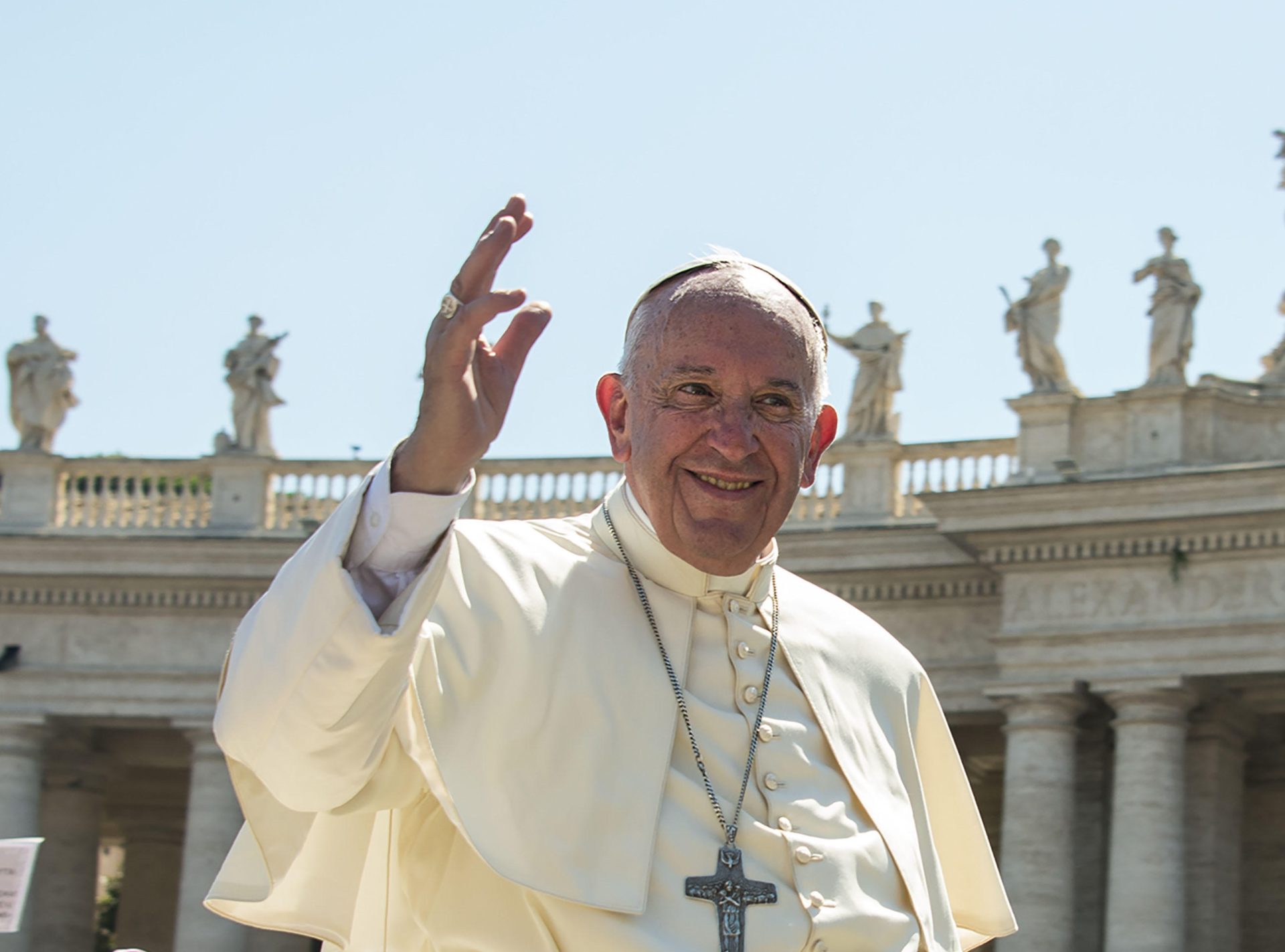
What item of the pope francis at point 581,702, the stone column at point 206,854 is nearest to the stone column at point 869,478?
the stone column at point 206,854

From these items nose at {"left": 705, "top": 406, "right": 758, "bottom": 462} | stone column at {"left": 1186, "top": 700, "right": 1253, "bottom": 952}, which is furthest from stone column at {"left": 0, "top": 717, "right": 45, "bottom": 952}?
nose at {"left": 705, "top": 406, "right": 758, "bottom": 462}

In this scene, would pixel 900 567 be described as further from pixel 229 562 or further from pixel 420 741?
pixel 420 741

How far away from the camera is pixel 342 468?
26.3 m

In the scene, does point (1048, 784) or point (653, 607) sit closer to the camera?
point (653, 607)

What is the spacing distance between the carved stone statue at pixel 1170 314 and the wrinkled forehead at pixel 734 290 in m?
18.8

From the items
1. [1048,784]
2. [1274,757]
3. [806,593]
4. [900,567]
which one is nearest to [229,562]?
[900,567]

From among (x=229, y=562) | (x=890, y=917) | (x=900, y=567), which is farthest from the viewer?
(x=229, y=562)

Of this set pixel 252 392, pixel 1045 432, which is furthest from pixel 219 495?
pixel 1045 432

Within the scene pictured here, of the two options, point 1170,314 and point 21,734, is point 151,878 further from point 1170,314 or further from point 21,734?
point 1170,314

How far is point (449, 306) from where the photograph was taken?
10.8 ft

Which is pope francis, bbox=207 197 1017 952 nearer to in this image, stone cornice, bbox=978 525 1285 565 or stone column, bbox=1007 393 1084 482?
stone cornice, bbox=978 525 1285 565

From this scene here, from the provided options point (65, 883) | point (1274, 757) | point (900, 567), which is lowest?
point (65, 883)

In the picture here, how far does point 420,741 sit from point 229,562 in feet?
73.0

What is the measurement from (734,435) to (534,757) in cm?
61
